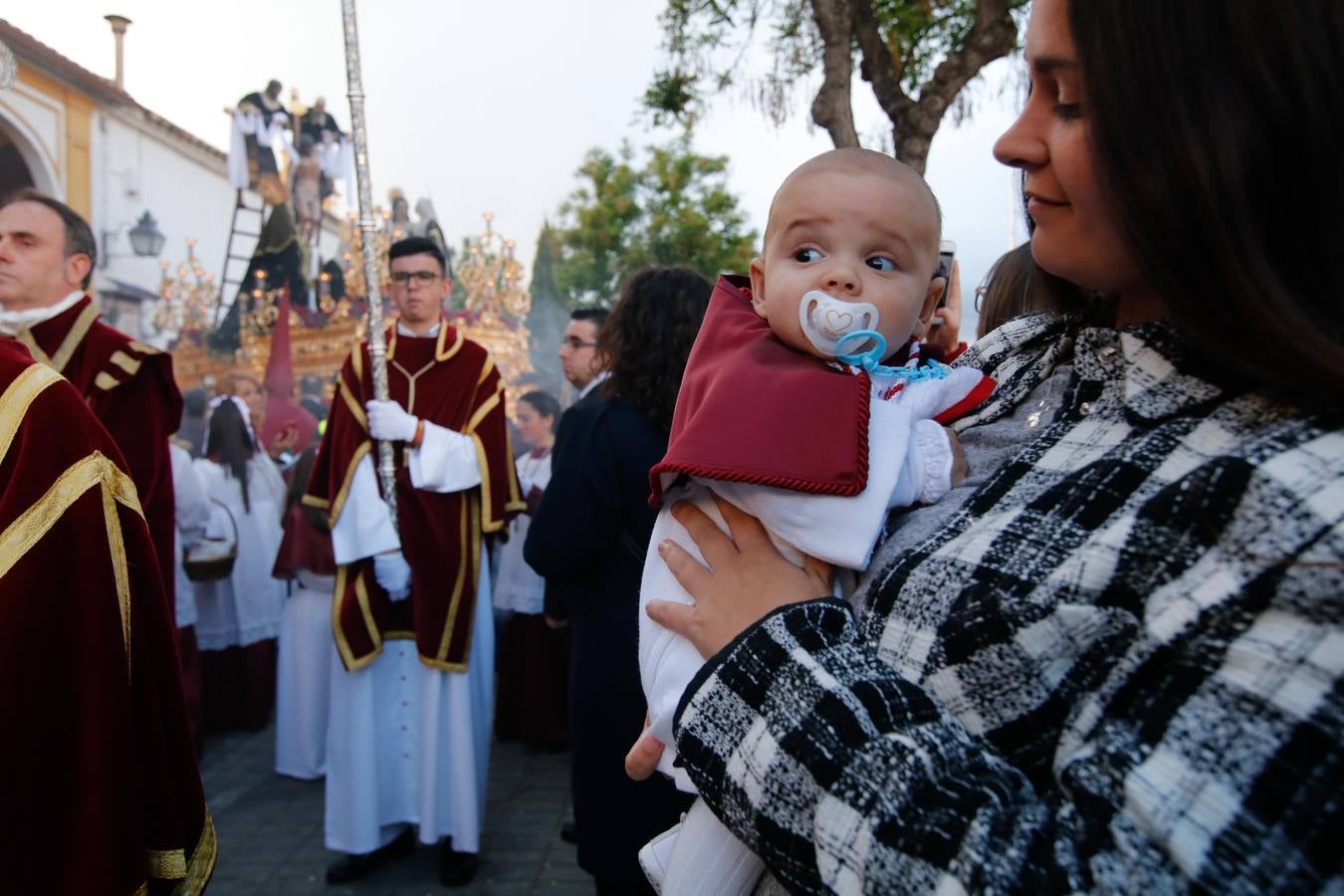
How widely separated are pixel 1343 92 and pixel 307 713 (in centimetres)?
565

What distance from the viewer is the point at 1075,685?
913 millimetres

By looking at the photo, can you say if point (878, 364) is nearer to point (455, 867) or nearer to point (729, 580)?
point (729, 580)

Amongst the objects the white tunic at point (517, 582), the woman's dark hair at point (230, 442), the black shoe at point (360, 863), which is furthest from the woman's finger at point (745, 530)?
the woman's dark hair at point (230, 442)

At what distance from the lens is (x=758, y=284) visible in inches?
61.8

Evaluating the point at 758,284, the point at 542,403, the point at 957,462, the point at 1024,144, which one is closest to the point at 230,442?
the point at 542,403

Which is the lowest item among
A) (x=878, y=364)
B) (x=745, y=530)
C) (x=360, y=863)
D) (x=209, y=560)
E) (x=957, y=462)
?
(x=360, y=863)

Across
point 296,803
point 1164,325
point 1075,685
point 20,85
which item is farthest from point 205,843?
point 20,85

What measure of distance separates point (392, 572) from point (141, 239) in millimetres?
13740

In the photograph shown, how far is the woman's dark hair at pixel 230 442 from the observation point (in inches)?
259

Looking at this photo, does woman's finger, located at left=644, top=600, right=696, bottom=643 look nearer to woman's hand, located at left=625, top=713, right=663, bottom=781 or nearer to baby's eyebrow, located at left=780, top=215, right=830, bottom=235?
woman's hand, located at left=625, top=713, right=663, bottom=781

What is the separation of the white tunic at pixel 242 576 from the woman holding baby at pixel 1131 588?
233 inches

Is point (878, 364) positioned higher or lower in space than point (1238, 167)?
lower

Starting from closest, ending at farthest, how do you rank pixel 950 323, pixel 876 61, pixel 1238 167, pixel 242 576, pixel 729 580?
1. pixel 1238 167
2. pixel 729 580
3. pixel 950 323
4. pixel 876 61
5. pixel 242 576

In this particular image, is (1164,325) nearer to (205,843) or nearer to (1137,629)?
(1137,629)
